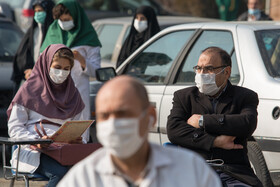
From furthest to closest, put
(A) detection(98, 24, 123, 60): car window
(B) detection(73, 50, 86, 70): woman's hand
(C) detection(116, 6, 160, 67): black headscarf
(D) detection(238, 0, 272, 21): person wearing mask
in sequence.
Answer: (A) detection(98, 24, 123, 60): car window → (D) detection(238, 0, 272, 21): person wearing mask → (C) detection(116, 6, 160, 67): black headscarf → (B) detection(73, 50, 86, 70): woman's hand

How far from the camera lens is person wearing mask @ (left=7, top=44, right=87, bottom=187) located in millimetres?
5148

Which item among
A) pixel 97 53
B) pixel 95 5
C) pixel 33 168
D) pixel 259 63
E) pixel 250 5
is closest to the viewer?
pixel 33 168

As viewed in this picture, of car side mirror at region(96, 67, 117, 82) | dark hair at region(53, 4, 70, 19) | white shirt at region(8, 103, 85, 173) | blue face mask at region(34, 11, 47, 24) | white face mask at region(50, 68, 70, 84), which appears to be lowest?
white shirt at region(8, 103, 85, 173)

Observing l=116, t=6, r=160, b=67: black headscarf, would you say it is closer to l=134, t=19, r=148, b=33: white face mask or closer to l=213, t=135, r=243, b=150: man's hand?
l=134, t=19, r=148, b=33: white face mask

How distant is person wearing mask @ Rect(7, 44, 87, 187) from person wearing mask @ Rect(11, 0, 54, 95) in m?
2.42

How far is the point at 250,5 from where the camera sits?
10.8 m

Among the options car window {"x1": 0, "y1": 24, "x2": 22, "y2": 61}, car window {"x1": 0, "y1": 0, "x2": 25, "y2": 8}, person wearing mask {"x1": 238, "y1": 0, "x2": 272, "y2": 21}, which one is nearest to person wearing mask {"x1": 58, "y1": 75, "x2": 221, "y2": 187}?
car window {"x1": 0, "y1": 24, "x2": 22, "y2": 61}

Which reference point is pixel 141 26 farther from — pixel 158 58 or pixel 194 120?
pixel 194 120

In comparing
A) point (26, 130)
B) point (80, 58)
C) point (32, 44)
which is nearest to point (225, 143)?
Result: point (26, 130)

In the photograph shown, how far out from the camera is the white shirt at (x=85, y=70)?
23.2 feet

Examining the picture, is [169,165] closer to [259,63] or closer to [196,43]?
[259,63]

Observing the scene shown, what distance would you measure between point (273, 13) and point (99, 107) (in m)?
13.3

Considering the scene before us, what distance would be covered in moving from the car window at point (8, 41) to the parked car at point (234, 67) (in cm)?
263

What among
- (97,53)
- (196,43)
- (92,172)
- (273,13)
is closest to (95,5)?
(273,13)
